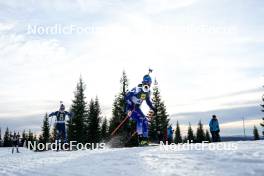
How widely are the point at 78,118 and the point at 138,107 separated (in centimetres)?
3840

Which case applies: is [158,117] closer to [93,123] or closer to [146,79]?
[93,123]

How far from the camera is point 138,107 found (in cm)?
1594

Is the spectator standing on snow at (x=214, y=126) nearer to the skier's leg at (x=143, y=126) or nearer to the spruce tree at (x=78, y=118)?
the skier's leg at (x=143, y=126)

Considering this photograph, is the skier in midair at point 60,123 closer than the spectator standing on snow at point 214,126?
No

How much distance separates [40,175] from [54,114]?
42.1ft

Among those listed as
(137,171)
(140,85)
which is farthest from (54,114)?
(137,171)

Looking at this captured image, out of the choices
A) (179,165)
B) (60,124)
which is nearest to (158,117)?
(60,124)

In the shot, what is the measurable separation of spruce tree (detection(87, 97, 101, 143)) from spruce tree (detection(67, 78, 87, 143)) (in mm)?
1349

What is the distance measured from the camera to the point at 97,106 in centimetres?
6134

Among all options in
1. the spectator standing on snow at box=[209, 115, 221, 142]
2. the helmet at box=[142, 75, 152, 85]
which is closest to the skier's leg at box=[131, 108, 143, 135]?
the helmet at box=[142, 75, 152, 85]

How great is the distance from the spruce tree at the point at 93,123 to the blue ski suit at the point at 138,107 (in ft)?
129

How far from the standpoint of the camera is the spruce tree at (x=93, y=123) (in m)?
54.9

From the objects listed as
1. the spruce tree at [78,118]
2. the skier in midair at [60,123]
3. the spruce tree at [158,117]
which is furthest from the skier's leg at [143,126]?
the spruce tree at [78,118]

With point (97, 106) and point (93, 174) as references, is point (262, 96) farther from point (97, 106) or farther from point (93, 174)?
point (93, 174)
